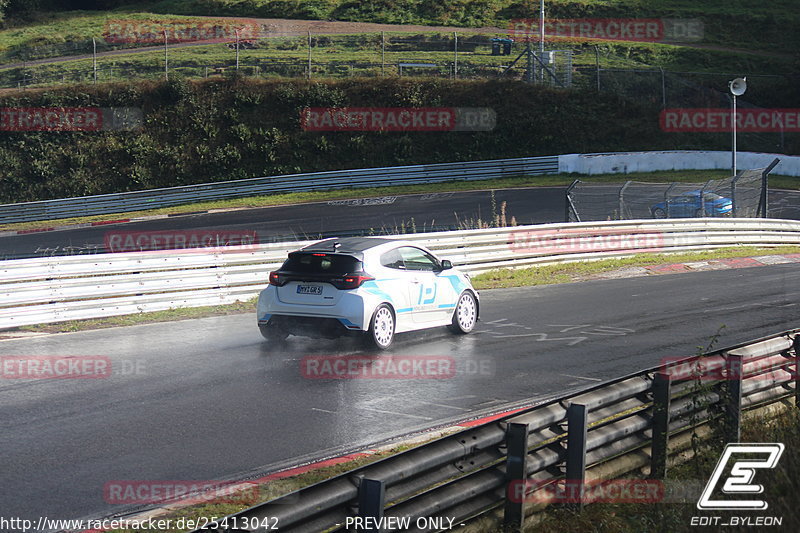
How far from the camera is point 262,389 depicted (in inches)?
409

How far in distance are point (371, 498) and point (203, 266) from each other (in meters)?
12.6

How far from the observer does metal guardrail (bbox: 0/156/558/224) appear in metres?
41.8

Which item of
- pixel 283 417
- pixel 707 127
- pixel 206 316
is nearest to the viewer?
pixel 283 417

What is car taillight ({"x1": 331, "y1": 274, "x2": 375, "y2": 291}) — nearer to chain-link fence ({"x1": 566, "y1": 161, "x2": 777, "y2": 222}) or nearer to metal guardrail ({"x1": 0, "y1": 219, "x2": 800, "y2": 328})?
metal guardrail ({"x1": 0, "y1": 219, "x2": 800, "y2": 328})

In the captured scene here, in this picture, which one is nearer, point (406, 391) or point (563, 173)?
point (406, 391)

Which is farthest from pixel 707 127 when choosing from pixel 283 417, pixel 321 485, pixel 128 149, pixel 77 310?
pixel 321 485

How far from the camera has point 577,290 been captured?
1855cm

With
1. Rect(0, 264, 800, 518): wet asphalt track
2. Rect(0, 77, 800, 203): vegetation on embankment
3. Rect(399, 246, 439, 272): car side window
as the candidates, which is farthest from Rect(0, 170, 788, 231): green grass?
Rect(399, 246, 439, 272): car side window

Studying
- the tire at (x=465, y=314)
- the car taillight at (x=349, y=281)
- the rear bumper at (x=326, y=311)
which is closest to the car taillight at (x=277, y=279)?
the rear bumper at (x=326, y=311)

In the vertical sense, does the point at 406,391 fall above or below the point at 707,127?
below

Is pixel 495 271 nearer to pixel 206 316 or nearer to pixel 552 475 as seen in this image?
pixel 206 316

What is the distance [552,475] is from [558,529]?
1.32ft

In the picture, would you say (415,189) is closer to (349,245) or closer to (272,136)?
(272,136)

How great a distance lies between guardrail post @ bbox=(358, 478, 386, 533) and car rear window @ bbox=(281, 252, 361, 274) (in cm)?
757
